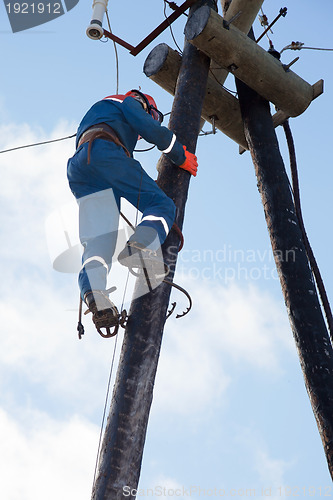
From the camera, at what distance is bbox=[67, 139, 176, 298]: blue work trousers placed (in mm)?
3318

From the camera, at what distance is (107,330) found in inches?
120

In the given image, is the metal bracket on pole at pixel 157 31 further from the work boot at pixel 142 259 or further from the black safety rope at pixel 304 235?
the work boot at pixel 142 259

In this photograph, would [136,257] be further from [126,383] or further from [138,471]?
[138,471]

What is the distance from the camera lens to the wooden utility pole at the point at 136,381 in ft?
8.52

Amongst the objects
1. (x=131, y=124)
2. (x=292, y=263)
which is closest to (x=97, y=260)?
(x=131, y=124)

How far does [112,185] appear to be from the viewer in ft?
11.8

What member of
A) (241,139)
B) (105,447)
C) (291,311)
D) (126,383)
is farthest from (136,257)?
(241,139)

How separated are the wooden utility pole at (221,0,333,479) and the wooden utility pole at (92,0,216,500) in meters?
1.17

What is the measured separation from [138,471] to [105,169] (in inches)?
70.2

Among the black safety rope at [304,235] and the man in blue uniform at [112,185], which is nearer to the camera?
the man in blue uniform at [112,185]

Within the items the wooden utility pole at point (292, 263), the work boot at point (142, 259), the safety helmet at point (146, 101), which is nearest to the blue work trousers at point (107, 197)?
the work boot at point (142, 259)

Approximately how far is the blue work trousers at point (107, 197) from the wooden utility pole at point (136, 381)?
0.70 ft

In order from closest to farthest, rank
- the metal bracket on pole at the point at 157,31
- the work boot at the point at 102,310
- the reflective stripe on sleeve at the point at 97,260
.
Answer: the work boot at the point at 102,310 < the reflective stripe on sleeve at the point at 97,260 < the metal bracket on pole at the point at 157,31

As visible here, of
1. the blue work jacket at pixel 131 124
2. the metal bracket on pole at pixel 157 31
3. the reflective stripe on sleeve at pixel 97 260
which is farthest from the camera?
the metal bracket on pole at pixel 157 31
